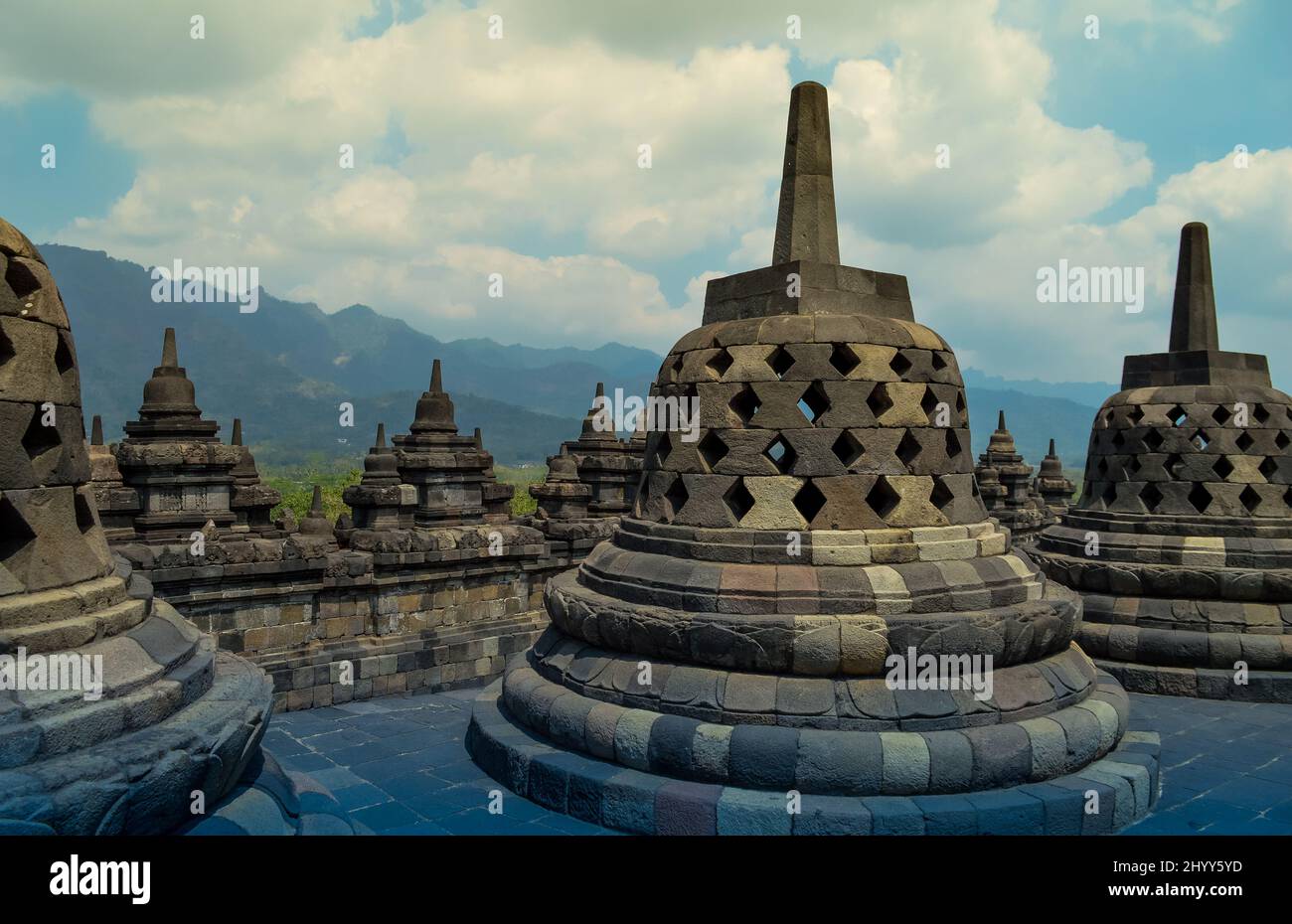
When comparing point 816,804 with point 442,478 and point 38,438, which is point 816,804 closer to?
point 38,438

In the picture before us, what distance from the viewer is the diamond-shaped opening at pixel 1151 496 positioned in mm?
8719

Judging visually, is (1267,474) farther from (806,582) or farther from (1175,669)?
(806,582)

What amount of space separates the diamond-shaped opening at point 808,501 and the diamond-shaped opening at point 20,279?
4.00 m

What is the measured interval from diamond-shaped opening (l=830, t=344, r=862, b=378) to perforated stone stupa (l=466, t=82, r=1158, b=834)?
0.01 meters

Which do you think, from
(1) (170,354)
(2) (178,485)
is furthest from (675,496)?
(1) (170,354)

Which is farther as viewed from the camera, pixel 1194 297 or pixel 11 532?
pixel 1194 297

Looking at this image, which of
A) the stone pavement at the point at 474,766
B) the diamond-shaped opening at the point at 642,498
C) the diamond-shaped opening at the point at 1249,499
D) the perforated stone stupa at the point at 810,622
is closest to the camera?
the perforated stone stupa at the point at 810,622

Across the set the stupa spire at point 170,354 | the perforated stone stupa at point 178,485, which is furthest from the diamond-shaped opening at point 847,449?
the stupa spire at point 170,354

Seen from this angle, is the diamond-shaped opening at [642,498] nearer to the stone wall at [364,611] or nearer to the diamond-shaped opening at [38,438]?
the diamond-shaped opening at [38,438]

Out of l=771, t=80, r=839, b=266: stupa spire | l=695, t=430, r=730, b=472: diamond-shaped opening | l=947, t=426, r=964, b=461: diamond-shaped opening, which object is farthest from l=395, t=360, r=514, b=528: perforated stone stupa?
l=947, t=426, r=964, b=461: diamond-shaped opening

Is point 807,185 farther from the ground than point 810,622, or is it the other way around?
point 807,185

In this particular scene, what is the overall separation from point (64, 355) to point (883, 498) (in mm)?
4336

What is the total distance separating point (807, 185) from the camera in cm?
592

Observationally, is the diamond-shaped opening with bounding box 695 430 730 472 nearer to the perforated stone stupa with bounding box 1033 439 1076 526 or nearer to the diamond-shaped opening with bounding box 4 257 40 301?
the diamond-shaped opening with bounding box 4 257 40 301
